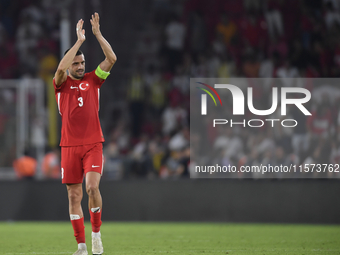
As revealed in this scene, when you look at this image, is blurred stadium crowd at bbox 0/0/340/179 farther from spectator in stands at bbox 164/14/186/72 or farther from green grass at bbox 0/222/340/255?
green grass at bbox 0/222/340/255

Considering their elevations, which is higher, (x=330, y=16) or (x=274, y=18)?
(x=274, y=18)

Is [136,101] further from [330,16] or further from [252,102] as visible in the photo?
[330,16]

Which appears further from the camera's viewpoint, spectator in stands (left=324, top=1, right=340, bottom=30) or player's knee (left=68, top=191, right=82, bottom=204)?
spectator in stands (left=324, top=1, right=340, bottom=30)

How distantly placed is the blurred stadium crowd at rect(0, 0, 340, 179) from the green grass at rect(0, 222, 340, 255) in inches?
59.4

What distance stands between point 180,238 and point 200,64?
307 inches

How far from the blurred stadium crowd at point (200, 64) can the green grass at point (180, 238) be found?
1.51m

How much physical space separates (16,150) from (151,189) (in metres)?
3.16

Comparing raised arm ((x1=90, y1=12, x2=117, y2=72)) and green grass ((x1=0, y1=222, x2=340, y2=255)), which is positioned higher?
raised arm ((x1=90, y1=12, x2=117, y2=72))

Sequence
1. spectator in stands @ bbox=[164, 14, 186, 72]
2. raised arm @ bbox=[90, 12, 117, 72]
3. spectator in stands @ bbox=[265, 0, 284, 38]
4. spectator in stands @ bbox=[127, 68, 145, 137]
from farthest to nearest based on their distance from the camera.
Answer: spectator in stands @ bbox=[164, 14, 186, 72]
spectator in stands @ bbox=[127, 68, 145, 137]
spectator in stands @ bbox=[265, 0, 284, 38]
raised arm @ bbox=[90, 12, 117, 72]

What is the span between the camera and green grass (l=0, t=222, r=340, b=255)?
7266 millimetres

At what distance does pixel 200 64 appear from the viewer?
1577cm

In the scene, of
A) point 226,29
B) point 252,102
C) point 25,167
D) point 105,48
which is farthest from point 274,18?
point 105,48

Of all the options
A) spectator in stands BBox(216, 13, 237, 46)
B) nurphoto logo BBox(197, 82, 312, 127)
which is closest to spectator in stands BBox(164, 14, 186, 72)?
spectator in stands BBox(216, 13, 237, 46)

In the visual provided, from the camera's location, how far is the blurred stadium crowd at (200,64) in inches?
429
